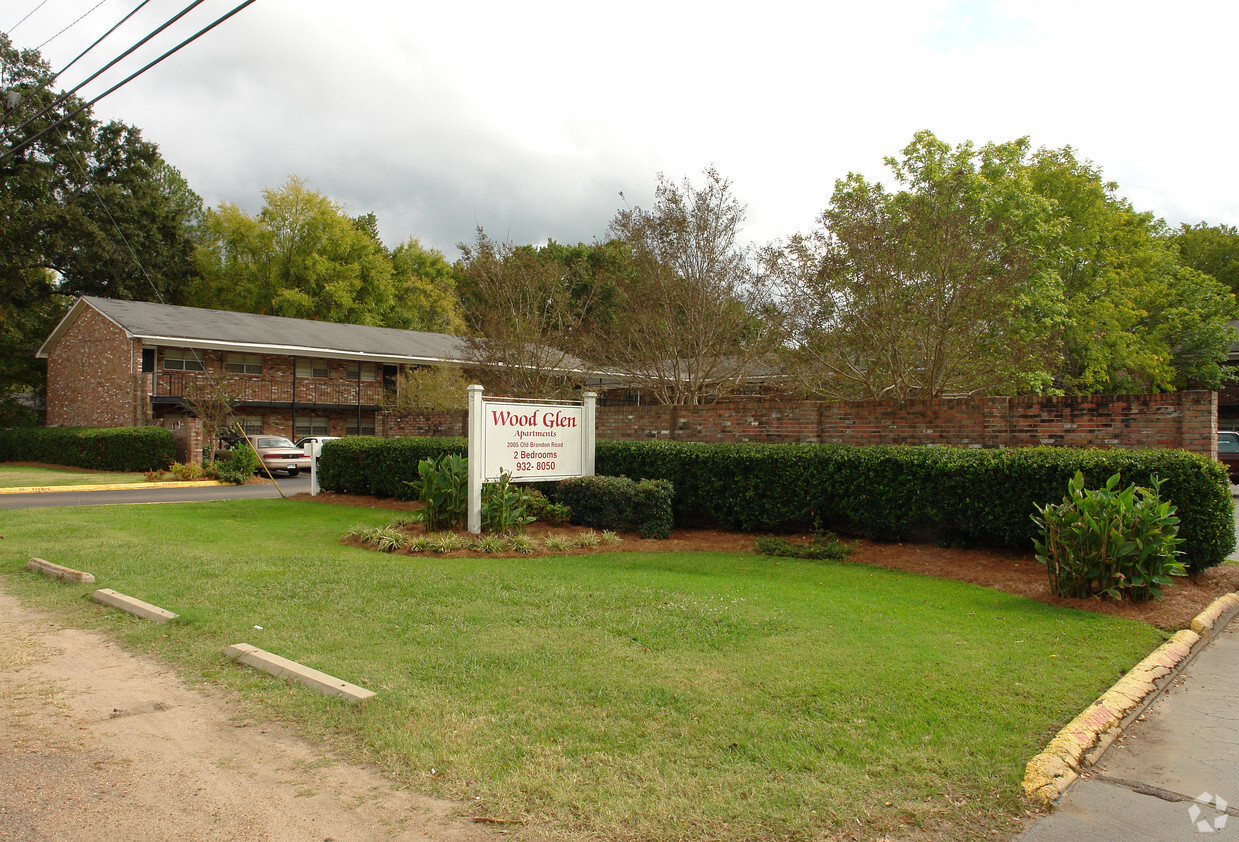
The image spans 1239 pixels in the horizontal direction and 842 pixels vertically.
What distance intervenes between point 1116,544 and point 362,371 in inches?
1284

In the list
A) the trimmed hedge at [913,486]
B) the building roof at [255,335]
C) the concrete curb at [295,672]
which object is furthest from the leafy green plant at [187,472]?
the concrete curb at [295,672]

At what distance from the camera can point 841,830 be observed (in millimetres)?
3301

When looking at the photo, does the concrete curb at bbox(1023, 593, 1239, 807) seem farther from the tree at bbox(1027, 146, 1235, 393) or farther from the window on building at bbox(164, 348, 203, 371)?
the window on building at bbox(164, 348, 203, 371)

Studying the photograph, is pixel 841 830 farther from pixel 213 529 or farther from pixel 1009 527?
pixel 213 529

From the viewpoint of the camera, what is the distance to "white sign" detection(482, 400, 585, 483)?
11469 millimetres

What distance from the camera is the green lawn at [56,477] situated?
2161cm

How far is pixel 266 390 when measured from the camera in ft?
103

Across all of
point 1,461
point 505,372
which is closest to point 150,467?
point 1,461

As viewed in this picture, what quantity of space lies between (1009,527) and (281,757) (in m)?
7.98

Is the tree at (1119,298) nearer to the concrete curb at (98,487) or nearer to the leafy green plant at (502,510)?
the leafy green plant at (502,510)

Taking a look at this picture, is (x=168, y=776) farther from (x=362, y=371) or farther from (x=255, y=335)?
(x=362, y=371)

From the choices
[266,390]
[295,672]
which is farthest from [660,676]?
[266,390]

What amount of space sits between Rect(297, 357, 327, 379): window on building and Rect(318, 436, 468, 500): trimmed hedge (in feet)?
52.1

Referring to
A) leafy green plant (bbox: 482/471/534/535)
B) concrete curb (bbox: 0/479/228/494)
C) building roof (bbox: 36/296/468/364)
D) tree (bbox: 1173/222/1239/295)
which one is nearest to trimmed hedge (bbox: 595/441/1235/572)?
leafy green plant (bbox: 482/471/534/535)
